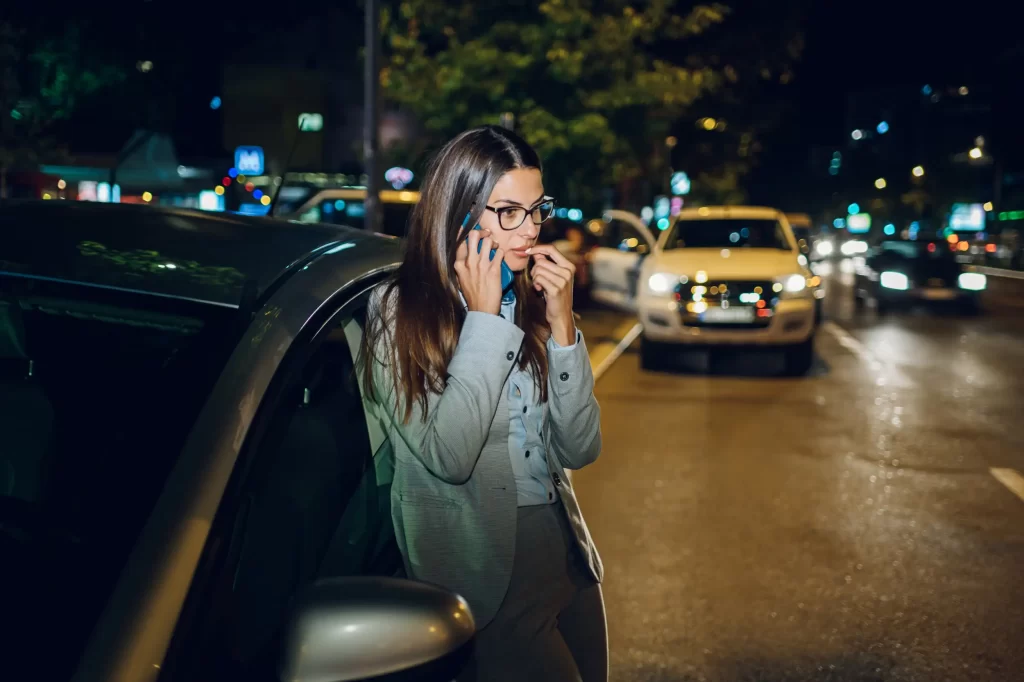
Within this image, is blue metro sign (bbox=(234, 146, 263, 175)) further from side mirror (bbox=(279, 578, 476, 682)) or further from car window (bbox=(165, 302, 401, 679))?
side mirror (bbox=(279, 578, 476, 682))

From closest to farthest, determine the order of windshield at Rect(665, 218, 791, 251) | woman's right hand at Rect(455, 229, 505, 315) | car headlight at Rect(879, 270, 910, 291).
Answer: woman's right hand at Rect(455, 229, 505, 315) < windshield at Rect(665, 218, 791, 251) < car headlight at Rect(879, 270, 910, 291)

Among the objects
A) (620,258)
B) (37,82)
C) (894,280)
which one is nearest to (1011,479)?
(620,258)

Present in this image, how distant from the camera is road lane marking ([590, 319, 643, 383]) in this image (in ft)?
47.2

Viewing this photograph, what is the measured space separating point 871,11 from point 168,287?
194 feet

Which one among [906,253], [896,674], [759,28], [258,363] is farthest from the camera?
[759,28]

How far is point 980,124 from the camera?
7381 cm

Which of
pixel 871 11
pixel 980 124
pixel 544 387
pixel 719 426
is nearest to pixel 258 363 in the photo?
pixel 544 387

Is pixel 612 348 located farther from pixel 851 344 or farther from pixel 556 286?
pixel 556 286

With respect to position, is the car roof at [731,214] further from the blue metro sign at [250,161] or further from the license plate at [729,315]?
the blue metro sign at [250,161]

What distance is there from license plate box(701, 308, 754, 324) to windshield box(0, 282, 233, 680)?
1165 cm

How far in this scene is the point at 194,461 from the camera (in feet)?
5.83

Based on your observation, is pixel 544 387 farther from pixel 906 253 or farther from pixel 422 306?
pixel 906 253

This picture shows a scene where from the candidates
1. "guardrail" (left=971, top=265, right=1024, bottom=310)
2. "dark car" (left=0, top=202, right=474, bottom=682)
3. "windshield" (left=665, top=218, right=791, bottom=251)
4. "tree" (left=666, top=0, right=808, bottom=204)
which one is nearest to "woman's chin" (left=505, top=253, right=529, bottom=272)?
"dark car" (left=0, top=202, right=474, bottom=682)

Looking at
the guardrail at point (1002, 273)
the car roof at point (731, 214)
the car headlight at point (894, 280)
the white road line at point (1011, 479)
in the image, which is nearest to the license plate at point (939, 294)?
the car headlight at point (894, 280)
